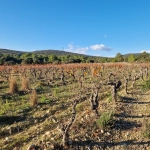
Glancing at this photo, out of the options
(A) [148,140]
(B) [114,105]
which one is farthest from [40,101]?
(A) [148,140]

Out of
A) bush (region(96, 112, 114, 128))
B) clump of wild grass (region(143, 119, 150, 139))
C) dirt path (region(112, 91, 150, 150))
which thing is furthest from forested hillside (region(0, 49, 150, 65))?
clump of wild grass (region(143, 119, 150, 139))

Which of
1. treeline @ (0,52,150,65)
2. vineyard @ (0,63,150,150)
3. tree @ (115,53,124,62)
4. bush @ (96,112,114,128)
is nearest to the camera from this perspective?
vineyard @ (0,63,150,150)

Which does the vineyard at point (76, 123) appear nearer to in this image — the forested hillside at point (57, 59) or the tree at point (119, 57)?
the forested hillside at point (57, 59)

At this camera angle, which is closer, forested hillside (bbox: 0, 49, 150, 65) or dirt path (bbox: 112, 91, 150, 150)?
dirt path (bbox: 112, 91, 150, 150)

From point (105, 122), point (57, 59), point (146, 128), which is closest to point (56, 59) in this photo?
point (57, 59)

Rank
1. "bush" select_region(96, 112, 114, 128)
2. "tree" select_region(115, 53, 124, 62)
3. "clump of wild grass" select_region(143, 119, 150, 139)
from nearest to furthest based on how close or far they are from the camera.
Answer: "clump of wild grass" select_region(143, 119, 150, 139) → "bush" select_region(96, 112, 114, 128) → "tree" select_region(115, 53, 124, 62)

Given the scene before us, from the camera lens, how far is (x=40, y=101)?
12.5 m

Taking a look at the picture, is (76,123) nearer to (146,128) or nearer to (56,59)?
(146,128)

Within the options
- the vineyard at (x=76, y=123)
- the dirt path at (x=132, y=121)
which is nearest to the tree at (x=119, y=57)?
the vineyard at (x=76, y=123)

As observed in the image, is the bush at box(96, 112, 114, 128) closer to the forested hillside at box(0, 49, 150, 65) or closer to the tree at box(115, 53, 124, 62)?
the forested hillside at box(0, 49, 150, 65)

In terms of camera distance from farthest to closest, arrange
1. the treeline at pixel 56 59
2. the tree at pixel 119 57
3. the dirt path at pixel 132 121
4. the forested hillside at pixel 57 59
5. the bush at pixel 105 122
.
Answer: the tree at pixel 119 57
the forested hillside at pixel 57 59
the treeline at pixel 56 59
the bush at pixel 105 122
the dirt path at pixel 132 121

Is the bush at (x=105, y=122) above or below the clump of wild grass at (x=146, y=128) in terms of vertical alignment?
above

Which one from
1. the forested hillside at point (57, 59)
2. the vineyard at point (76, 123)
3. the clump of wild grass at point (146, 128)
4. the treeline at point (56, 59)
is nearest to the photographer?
the vineyard at point (76, 123)

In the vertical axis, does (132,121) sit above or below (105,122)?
below
